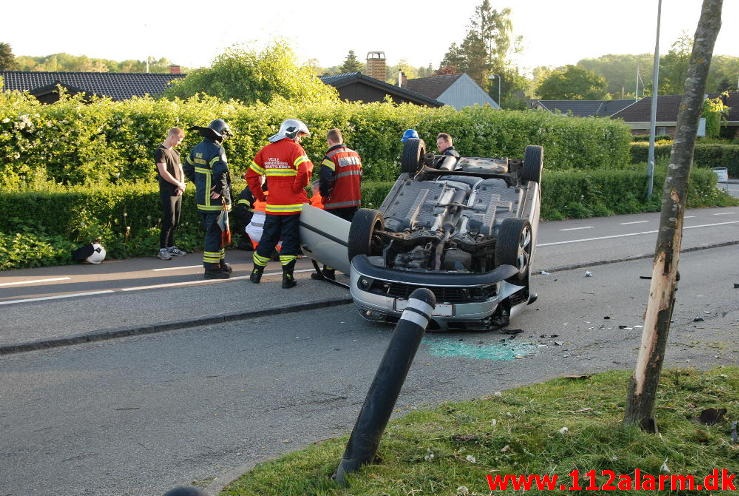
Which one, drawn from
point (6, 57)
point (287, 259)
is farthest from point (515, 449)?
point (6, 57)

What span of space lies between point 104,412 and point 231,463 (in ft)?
4.76

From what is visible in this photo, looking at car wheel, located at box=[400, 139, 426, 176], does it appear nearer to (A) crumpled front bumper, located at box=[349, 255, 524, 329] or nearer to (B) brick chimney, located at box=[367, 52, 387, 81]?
(A) crumpled front bumper, located at box=[349, 255, 524, 329]

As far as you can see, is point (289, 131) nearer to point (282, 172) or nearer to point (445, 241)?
point (282, 172)

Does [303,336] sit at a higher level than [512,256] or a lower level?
lower

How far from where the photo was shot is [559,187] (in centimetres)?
2125

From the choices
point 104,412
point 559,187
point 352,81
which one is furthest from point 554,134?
point 104,412

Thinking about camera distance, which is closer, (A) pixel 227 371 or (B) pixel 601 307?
(A) pixel 227 371

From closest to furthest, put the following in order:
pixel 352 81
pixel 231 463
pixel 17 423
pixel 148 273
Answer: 1. pixel 231 463
2. pixel 17 423
3. pixel 148 273
4. pixel 352 81

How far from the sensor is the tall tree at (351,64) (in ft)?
263

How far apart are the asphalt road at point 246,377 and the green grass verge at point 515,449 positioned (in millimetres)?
302

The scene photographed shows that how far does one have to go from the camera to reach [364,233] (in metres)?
8.80

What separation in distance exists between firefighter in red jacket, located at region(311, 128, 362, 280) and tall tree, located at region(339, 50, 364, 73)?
229ft

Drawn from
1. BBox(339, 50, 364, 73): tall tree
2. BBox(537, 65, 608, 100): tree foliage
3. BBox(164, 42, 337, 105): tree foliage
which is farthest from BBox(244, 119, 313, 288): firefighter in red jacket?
BBox(537, 65, 608, 100): tree foliage

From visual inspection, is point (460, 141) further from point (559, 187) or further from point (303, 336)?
point (303, 336)
